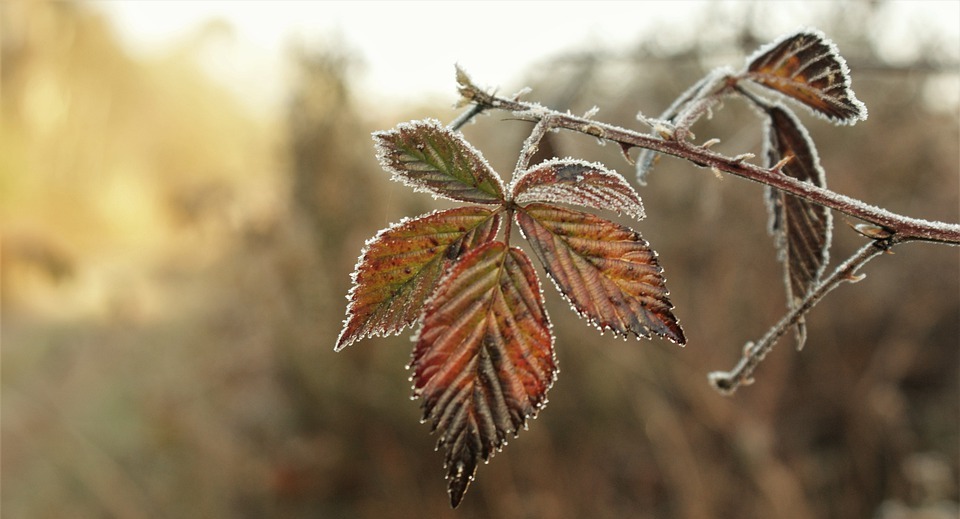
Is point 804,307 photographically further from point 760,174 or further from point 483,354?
point 483,354

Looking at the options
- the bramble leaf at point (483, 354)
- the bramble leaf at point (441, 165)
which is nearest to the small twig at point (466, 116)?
the bramble leaf at point (441, 165)

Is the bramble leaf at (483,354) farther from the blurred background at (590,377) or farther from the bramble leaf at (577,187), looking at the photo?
the blurred background at (590,377)

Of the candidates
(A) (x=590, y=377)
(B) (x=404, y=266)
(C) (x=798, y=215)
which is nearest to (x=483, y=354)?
(B) (x=404, y=266)

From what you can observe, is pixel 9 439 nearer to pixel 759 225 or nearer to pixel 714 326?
pixel 714 326

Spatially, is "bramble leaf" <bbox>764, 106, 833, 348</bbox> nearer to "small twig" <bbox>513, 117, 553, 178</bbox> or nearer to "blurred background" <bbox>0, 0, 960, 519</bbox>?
"small twig" <bbox>513, 117, 553, 178</bbox>

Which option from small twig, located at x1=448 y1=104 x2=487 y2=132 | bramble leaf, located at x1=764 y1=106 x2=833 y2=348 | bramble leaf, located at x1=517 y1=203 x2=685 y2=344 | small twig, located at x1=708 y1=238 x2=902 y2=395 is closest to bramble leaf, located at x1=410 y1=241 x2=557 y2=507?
bramble leaf, located at x1=517 y1=203 x2=685 y2=344
